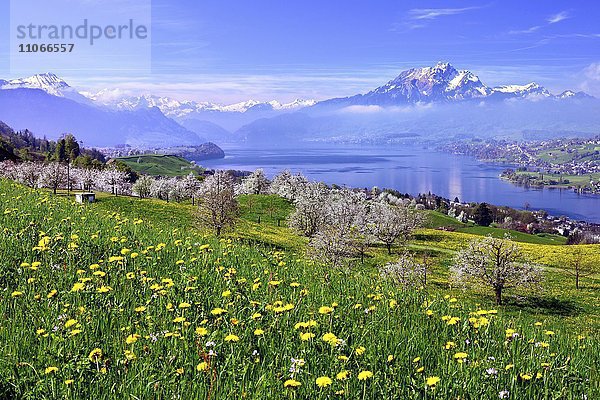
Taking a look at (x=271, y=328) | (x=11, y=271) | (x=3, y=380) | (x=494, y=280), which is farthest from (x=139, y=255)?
(x=494, y=280)

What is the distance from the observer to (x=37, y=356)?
13.7ft

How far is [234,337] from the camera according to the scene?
14.1 ft

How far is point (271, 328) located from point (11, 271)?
399cm

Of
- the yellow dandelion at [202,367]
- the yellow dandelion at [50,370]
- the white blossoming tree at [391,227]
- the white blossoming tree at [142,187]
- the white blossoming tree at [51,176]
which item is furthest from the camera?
the white blossoming tree at [142,187]

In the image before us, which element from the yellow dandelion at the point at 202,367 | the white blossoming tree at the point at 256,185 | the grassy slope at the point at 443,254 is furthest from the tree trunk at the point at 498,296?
the white blossoming tree at the point at 256,185

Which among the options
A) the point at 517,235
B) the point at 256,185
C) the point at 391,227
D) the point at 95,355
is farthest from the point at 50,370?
the point at 517,235

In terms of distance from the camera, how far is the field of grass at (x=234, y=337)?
3873mm

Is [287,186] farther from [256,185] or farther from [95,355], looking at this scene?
[95,355]

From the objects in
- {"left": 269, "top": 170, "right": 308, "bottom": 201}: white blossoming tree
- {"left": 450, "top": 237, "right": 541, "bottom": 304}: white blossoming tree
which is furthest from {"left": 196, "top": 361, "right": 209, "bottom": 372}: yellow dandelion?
{"left": 269, "top": 170, "right": 308, "bottom": 201}: white blossoming tree

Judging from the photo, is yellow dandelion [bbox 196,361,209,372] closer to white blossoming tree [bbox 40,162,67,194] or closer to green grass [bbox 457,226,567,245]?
white blossoming tree [bbox 40,162,67,194]

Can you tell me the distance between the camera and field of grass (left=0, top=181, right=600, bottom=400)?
3873 millimetres

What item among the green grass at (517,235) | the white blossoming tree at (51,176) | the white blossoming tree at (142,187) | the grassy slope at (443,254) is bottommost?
the green grass at (517,235)

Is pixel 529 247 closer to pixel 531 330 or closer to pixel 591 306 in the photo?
pixel 591 306

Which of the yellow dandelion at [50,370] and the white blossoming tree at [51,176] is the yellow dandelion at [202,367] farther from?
the white blossoming tree at [51,176]
